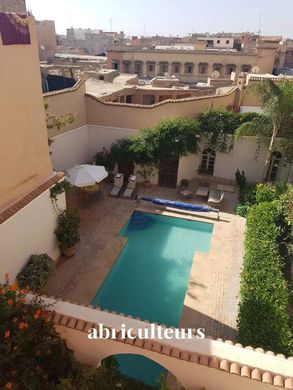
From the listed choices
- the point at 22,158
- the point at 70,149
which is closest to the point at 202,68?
the point at 70,149

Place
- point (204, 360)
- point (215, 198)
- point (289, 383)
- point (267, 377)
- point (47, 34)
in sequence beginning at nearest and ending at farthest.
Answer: point (289, 383) < point (267, 377) < point (204, 360) < point (215, 198) < point (47, 34)

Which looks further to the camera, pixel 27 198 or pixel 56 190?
pixel 56 190

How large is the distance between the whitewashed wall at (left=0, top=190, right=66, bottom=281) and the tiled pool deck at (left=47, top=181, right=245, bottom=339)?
5.43 feet

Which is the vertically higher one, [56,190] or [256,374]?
[56,190]

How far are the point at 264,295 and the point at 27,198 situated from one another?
8.77 metres

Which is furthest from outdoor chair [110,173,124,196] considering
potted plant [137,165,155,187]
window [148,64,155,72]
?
window [148,64,155,72]

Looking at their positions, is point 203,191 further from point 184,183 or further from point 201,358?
point 201,358

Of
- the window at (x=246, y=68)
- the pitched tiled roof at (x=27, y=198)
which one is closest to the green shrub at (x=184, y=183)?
the pitched tiled roof at (x=27, y=198)

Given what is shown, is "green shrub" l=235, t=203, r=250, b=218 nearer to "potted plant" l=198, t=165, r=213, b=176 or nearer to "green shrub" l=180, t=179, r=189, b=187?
"green shrub" l=180, t=179, r=189, b=187

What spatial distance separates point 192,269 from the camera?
533 inches

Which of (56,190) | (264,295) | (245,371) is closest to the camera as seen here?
(245,371)

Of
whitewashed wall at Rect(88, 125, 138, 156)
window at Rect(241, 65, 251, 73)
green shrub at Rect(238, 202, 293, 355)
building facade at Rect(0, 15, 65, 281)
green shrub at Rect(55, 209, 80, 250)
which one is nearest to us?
green shrub at Rect(238, 202, 293, 355)

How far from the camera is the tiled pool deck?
1125 cm

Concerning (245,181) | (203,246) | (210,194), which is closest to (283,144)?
(245,181)
